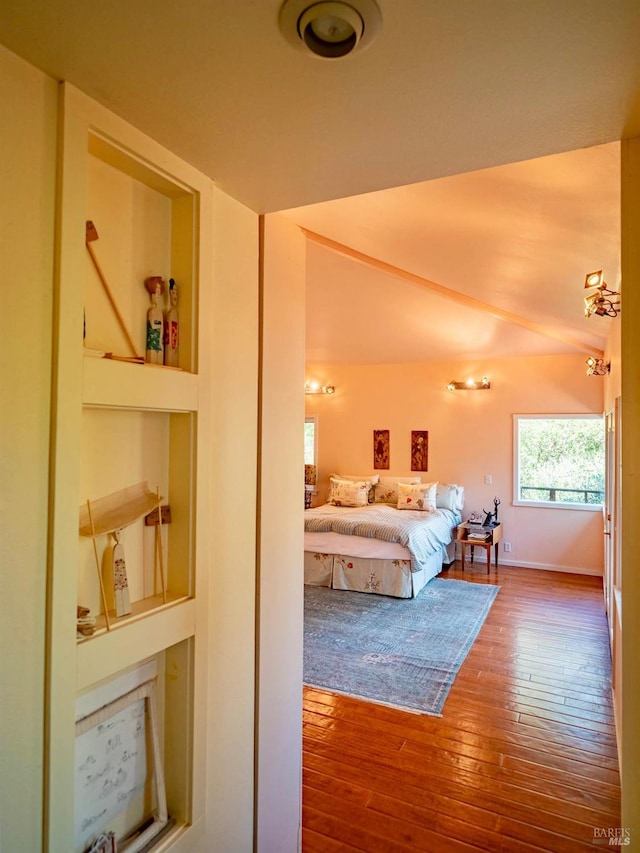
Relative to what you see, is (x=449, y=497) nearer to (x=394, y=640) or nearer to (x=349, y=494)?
(x=349, y=494)

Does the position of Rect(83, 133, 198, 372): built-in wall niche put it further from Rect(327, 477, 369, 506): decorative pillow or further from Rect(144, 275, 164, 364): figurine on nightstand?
Rect(327, 477, 369, 506): decorative pillow

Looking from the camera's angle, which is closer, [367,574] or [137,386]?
[137,386]

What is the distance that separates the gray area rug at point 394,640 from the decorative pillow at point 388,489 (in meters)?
1.50

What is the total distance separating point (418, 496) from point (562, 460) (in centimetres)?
181

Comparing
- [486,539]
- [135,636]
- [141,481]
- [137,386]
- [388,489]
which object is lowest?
[486,539]

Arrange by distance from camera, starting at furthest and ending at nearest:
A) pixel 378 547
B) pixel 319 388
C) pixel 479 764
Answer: pixel 319 388 → pixel 378 547 → pixel 479 764

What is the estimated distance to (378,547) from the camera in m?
5.17

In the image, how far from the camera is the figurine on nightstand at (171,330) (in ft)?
4.43

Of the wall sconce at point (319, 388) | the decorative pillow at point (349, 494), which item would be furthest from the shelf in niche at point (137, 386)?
the wall sconce at point (319, 388)

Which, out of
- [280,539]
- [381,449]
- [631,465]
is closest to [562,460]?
[381,449]

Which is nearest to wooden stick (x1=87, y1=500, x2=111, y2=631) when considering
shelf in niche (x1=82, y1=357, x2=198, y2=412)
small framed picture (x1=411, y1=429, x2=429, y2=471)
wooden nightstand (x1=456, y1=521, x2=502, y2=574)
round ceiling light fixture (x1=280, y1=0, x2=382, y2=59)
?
shelf in niche (x1=82, y1=357, x2=198, y2=412)

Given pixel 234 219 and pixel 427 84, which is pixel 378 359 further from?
pixel 427 84

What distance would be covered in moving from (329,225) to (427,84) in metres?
1.49

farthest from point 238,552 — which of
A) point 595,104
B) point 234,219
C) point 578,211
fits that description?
point 578,211
